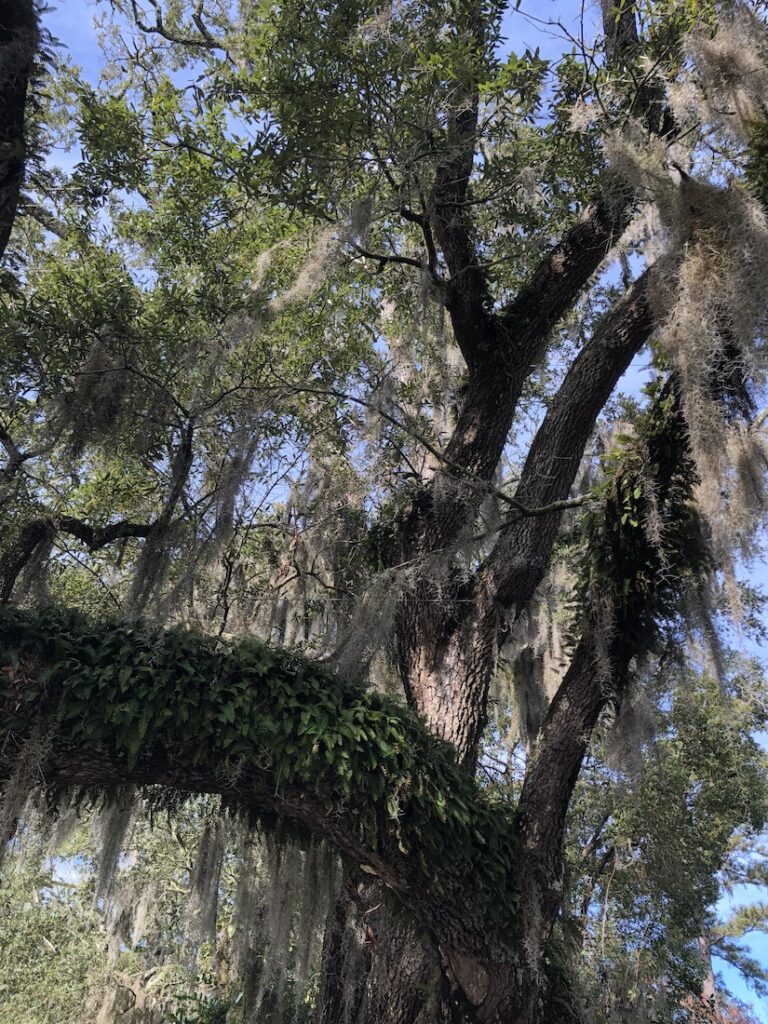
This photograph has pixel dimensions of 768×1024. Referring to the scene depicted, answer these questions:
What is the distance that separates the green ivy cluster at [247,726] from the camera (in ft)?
10.3

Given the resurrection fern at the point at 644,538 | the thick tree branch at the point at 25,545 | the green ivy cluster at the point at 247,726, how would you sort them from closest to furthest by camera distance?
the green ivy cluster at the point at 247,726 < the resurrection fern at the point at 644,538 < the thick tree branch at the point at 25,545

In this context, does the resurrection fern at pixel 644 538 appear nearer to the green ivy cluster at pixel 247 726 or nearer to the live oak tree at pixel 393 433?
the live oak tree at pixel 393 433

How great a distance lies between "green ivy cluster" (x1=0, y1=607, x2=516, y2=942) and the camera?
10.3 ft

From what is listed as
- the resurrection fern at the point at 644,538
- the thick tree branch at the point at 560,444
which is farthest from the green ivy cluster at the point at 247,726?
the thick tree branch at the point at 560,444

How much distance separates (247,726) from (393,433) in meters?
2.43

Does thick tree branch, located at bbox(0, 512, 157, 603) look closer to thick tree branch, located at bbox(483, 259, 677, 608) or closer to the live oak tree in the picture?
the live oak tree

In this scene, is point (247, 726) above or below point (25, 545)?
below

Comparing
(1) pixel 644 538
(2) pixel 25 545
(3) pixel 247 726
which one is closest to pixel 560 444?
(1) pixel 644 538

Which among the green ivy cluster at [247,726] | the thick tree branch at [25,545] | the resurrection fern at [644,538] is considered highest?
the resurrection fern at [644,538]

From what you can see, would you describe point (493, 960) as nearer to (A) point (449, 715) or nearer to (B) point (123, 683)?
(A) point (449, 715)

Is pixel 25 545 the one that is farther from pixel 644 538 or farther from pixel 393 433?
pixel 644 538

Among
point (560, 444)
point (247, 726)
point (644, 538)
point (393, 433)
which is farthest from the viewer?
point (393, 433)

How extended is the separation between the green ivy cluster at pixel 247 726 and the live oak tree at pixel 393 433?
0.02 meters

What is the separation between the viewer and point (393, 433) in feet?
16.5
